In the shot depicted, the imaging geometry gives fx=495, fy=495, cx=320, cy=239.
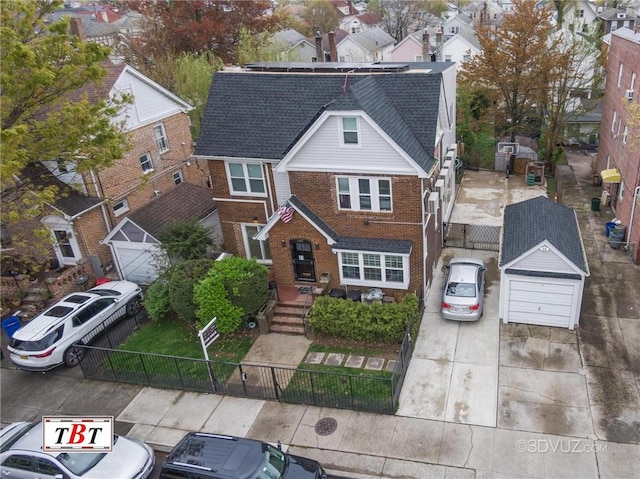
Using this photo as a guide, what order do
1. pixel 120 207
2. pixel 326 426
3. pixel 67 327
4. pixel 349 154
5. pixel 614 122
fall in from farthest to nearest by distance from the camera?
pixel 614 122 < pixel 120 207 < pixel 349 154 < pixel 67 327 < pixel 326 426

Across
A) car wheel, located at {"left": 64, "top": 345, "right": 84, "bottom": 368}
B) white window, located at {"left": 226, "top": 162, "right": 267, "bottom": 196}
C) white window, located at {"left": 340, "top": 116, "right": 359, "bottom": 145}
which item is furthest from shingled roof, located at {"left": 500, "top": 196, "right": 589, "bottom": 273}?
car wheel, located at {"left": 64, "top": 345, "right": 84, "bottom": 368}

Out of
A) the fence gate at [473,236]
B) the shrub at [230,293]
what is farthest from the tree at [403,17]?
the shrub at [230,293]

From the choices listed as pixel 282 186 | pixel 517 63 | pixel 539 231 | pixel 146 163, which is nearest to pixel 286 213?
pixel 282 186

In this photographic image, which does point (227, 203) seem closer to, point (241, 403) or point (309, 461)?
point (241, 403)

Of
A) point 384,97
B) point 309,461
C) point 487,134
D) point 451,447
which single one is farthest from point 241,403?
point 487,134

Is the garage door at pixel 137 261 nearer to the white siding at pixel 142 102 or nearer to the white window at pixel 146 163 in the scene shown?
the white window at pixel 146 163

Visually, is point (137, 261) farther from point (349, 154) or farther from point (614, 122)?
point (614, 122)

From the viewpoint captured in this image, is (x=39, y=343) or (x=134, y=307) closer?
(x=39, y=343)
